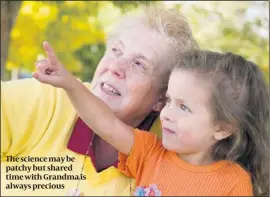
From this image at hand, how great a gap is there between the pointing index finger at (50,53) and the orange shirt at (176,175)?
0.72 feet

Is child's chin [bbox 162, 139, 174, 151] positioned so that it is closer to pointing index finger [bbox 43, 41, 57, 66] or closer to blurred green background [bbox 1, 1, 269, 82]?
pointing index finger [bbox 43, 41, 57, 66]

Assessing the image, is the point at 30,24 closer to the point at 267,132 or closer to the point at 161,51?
the point at 161,51

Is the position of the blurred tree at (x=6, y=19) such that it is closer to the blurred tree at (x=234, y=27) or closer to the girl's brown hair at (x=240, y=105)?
the blurred tree at (x=234, y=27)

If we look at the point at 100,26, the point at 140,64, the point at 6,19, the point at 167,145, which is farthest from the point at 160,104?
the point at 100,26

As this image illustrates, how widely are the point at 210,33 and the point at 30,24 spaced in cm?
82

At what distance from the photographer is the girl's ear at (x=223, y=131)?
1017 millimetres

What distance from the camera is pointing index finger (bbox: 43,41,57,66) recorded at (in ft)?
2.98

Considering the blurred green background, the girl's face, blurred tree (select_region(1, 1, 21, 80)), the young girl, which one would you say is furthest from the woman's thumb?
the blurred green background

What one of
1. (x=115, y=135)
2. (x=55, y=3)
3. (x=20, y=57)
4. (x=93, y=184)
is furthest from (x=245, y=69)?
(x=20, y=57)

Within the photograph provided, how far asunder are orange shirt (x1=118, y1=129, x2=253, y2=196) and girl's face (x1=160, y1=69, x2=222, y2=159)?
0.03m

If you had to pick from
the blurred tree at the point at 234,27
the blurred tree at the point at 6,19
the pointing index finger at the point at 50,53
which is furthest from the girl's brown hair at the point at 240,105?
the blurred tree at the point at 234,27

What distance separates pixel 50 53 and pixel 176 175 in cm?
29

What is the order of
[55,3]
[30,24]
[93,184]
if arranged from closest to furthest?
[93,184], [55,3], [30,24]

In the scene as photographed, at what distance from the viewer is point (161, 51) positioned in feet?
3.86
